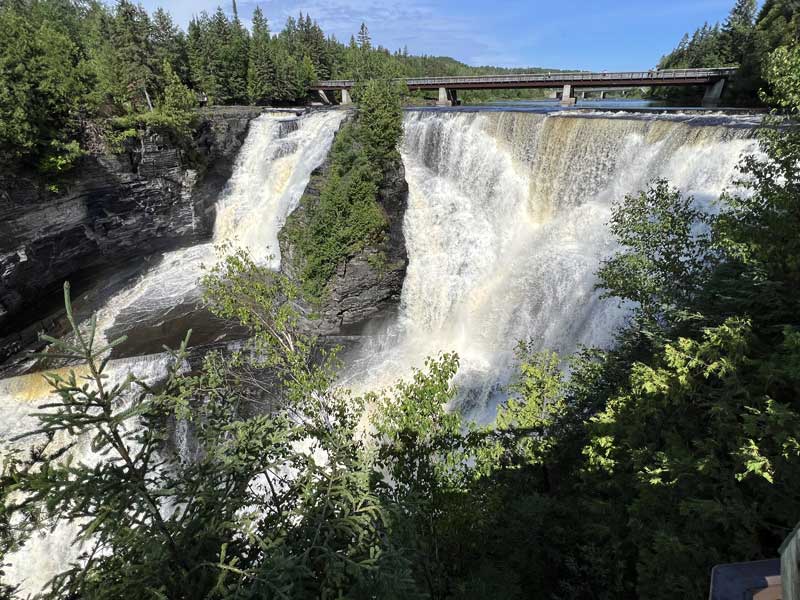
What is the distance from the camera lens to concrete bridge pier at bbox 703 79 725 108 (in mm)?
30781

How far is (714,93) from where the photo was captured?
102 ft

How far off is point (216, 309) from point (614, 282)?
8368 mm

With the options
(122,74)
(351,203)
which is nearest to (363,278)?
(351,203)

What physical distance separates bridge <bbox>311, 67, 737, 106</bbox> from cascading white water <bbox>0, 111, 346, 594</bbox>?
28.6ft

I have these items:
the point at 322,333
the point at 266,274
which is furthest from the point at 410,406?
the point at 322,333

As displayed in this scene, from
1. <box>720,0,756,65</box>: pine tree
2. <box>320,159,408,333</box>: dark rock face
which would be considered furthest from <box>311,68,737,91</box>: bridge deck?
<box>320,159,408,333</box>: dark rock face

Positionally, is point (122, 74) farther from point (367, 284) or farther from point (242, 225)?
point (367, 284)

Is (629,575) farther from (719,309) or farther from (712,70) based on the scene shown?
(712,70)

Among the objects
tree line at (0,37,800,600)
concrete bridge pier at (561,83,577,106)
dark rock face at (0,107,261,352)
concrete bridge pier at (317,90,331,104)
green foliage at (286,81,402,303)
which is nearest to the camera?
tree line at (0,37,800,600)

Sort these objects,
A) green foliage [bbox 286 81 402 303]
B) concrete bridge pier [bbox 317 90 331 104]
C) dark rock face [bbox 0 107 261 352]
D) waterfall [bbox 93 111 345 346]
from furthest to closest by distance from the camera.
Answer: concrete bridge pier [bbox 317 90 331 104]
waterfall [bbox 93 111 345 346]
green foliage [bbox 286 81 402 303]
dark rock face [bbox 0 107 261 352]

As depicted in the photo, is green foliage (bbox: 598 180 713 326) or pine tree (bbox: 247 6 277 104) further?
pine tree (bbox: 247 6 277 104)

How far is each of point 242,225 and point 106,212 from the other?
23.5ft

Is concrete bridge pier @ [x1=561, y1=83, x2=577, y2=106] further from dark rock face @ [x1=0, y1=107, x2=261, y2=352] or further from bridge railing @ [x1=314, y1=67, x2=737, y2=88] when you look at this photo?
dark rock face @ [x1=0, y1=107, x2=261, y2=352]

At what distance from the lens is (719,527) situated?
226 inches
